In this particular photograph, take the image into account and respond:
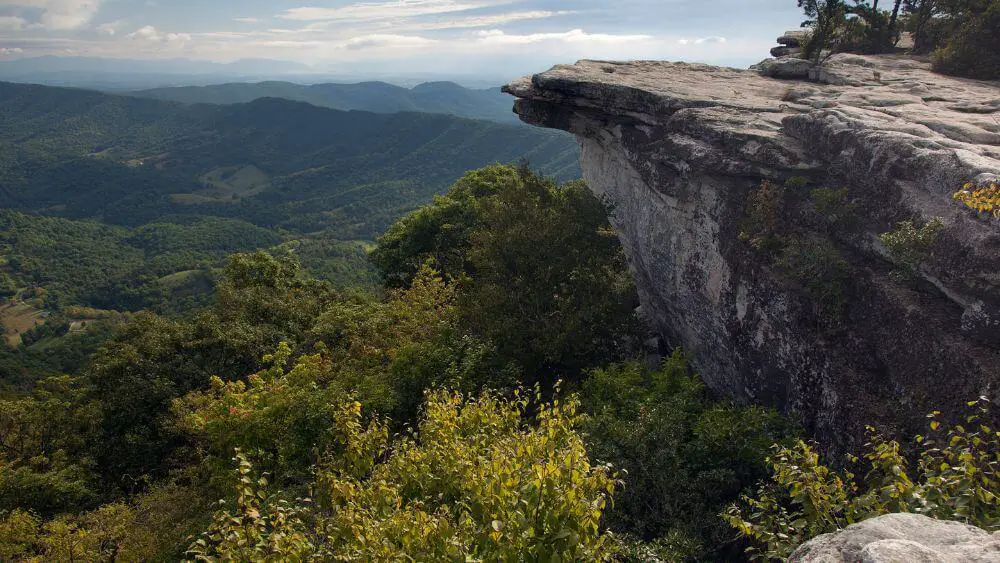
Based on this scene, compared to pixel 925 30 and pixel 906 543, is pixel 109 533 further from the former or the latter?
pixel 925 30

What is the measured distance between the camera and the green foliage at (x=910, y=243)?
1317cm

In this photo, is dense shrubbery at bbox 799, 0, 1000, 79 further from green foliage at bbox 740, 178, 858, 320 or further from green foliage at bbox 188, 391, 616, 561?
green foliage at bbox 188, 391, 616, 561

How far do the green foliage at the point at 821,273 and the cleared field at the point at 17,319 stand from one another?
181740 mm

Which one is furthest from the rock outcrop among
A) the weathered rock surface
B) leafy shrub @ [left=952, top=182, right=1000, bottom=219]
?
the weathered rock surface

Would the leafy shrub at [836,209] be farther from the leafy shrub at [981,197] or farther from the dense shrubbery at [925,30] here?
the dense shrubbery at [925,30]

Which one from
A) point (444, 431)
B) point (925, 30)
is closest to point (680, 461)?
point (444, 431)

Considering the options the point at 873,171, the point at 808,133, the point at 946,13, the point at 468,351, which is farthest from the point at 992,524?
the point at 946,13

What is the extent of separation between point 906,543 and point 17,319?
208624 mm

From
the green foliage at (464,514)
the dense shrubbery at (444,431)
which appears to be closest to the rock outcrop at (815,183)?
the dense shrubbery at (444,431)

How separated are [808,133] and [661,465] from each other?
1209 cm

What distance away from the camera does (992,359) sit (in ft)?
38.0

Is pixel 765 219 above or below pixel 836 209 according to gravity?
below

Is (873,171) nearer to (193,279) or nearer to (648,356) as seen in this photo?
(648,356)

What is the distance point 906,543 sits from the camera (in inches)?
195
